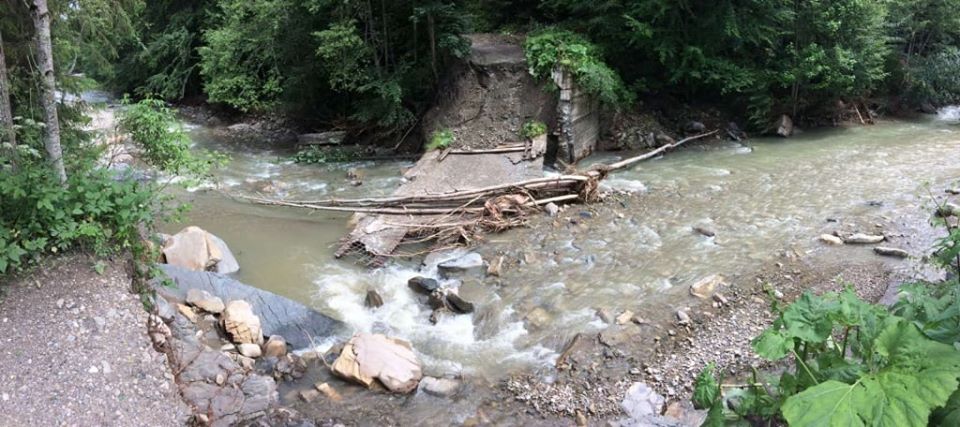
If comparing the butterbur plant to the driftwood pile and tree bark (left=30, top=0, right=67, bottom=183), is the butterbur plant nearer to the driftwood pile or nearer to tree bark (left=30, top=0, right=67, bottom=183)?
tree bark (left=30, top=0, right=67, bottom=183)

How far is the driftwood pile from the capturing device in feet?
29.4

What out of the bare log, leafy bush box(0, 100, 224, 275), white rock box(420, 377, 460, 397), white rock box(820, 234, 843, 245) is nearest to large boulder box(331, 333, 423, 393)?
white rock box(420, 377, 460, 397)

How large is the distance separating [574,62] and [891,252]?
6.87m

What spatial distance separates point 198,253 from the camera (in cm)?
759

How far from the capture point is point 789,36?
590 inches

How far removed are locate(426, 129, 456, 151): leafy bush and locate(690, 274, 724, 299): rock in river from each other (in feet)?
20.7

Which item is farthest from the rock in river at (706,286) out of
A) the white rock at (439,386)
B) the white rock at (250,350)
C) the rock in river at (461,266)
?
the white rock at (250,350)

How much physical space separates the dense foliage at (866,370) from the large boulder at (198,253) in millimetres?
6089

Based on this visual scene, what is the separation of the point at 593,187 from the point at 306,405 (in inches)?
244

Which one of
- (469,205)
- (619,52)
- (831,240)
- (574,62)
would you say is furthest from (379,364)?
(619,52)

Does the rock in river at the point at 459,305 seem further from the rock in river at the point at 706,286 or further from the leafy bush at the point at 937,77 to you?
the leafy bush at the point at 937,77

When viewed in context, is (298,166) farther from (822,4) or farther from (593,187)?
(822,4)

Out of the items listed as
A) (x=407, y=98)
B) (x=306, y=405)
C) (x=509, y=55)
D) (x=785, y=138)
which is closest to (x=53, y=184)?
(x=306, y=405)

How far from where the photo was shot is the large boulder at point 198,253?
24.4 ft
